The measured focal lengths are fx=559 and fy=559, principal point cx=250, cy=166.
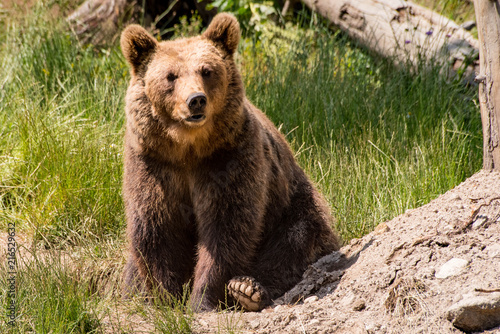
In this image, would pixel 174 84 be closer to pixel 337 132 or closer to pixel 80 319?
pixel 80 319

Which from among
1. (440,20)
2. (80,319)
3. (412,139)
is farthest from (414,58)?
(80,319)

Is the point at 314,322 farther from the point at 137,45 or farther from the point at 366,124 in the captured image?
the point at 366,124

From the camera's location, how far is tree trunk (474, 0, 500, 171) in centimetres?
386

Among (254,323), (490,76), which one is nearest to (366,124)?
(490,76)

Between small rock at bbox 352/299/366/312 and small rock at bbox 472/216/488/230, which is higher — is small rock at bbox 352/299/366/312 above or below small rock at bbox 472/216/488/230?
below

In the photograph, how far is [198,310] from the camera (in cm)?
379

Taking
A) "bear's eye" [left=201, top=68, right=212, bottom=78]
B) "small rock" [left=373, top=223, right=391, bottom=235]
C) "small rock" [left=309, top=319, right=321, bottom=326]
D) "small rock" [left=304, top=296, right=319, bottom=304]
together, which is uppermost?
"bear's eye" [left=201, top=68, right=212, bottom=78]

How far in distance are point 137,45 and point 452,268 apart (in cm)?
251

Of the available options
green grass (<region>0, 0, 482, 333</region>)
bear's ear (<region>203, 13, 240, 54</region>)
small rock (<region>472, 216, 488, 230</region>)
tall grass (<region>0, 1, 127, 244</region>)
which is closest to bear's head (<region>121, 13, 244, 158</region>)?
Result: bear's ear (<region>203, 13, 240, 54</region>)

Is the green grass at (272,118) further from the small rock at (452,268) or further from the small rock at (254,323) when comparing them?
the small rock at (452,268)

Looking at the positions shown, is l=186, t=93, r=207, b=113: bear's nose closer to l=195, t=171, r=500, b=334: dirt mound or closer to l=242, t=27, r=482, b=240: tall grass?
l=195, t=171, r=500, b=334: dirt mound

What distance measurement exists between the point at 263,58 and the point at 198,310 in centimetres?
448

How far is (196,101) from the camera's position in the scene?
3.45 metres

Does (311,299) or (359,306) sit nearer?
(359,306)
